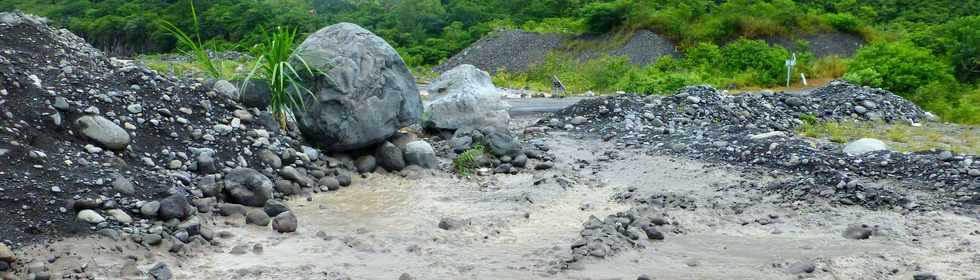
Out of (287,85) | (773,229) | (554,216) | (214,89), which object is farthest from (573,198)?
(214,89)

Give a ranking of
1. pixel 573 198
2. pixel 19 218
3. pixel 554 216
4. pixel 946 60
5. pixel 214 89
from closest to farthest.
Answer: pixel 19 218 < pixel 554 216 < pixel 573 198 < pixel 214 89 < pixel 946 60

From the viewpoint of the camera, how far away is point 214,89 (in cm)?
909

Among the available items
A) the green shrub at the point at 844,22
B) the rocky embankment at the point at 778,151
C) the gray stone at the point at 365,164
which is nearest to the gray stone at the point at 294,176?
the gray stone at the point at 365,164

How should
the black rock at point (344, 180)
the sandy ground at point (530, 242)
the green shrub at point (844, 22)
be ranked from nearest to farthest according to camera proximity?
the sandy ground at point (530, 242) → the black rock at point (344, 180) → the green shrub at point (844, 22)

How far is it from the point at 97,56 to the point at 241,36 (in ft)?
116

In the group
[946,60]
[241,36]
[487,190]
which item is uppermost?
[487,190]

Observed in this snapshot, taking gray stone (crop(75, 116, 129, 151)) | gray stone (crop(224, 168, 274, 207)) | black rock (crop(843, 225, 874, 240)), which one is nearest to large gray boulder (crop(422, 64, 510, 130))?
gray stone (crop(224, 168, 274, 207))

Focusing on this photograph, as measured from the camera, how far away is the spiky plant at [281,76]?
360 inches

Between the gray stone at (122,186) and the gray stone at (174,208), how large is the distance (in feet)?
0.90

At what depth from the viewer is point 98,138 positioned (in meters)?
7.30

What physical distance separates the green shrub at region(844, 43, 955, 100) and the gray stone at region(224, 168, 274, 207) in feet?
42.6

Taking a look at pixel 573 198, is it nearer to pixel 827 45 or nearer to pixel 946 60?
pixel 946 60

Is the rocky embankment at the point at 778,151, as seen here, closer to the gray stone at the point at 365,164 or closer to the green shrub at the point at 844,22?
the gray stone at the point at 365,164

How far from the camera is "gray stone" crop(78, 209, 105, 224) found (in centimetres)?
597
